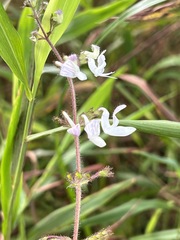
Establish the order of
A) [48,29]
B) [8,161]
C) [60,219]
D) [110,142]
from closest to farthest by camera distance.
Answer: [48,29] → [8,161] → [60,219] → [110,142]

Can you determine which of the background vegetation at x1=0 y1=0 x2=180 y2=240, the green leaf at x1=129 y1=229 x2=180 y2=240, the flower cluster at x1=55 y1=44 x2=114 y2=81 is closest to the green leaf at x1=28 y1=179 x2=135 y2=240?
the background vegetation at x1=0 y1=0 x2=180 y2=240

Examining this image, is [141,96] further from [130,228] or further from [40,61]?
[40,61]

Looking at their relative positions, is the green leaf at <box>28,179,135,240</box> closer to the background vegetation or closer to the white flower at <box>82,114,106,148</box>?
the background vegetation

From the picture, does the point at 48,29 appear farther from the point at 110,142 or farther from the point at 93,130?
the point at 110,142

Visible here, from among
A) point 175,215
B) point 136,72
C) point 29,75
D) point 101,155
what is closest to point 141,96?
point 136,72

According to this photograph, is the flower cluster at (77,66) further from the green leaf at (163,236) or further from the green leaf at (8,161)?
the green leaf at (163,236)

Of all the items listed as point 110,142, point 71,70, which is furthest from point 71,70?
point 110,142
